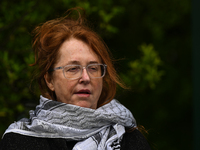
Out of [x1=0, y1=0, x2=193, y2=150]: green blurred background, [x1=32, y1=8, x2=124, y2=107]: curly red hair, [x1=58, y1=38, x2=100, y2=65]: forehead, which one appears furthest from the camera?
[x1=0, y1=0, x2=193, y2=150]: green blurred background

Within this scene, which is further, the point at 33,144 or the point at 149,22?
the point at 149,22

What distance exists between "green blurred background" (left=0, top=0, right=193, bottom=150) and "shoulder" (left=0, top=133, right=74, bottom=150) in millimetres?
831

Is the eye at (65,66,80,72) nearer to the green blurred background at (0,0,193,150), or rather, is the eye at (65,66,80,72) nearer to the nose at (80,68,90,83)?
the nose at (80,68,90,83)

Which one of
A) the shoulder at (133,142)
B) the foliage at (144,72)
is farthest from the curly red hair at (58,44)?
the foliage at (144,72)

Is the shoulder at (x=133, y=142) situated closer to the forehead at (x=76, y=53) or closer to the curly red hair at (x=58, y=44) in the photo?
the curly red hair at (x=58, y=44)

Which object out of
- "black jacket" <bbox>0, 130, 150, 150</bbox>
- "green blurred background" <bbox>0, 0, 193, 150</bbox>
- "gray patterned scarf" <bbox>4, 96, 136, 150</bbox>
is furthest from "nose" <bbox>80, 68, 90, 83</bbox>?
"green blurred background" <bbox>0, 0, 193, 150</bbox>

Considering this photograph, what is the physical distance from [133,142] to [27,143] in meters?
0.74

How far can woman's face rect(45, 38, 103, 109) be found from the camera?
6.93ft

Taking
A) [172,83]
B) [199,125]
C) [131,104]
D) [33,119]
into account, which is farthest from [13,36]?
[172,83]

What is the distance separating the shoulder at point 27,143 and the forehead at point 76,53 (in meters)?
0.54

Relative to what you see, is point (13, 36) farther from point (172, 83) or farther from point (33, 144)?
point (172, 83)

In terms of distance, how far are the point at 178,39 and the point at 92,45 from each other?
484 cm

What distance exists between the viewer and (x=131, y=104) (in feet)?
18.9

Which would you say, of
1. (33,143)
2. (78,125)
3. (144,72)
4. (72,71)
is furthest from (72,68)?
(144,72)
